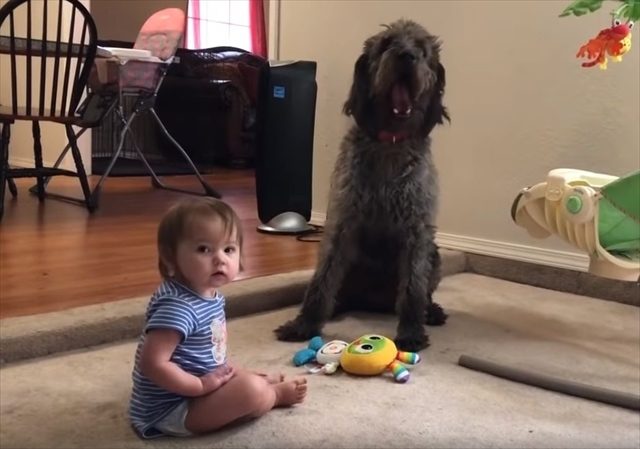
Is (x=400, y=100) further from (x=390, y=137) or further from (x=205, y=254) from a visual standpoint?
(x=205, y=254)

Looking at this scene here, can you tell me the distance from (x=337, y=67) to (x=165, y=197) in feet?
4.60

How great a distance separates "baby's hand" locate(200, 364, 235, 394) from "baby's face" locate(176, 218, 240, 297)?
0.58 ft

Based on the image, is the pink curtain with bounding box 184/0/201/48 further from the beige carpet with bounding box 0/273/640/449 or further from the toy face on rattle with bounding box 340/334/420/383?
the toy face on rattle with bounding box 340/334/420/383

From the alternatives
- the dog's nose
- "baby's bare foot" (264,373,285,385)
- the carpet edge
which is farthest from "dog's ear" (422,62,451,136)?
"baby's bare foot" (264,373,285,385)

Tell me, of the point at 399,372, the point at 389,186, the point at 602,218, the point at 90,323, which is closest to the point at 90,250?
the point at 90,323

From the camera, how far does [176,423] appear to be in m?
1.49

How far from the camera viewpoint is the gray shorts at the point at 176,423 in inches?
58.4

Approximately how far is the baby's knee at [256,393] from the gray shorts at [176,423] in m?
0.11

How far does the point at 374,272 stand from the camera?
2.39 m

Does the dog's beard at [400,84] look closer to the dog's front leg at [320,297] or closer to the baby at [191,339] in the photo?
the dog's front leg at [320,297]

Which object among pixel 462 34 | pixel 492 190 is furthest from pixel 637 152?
pixel 462 34

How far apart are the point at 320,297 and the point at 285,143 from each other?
1.35m

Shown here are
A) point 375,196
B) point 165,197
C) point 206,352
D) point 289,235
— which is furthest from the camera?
point 165,197

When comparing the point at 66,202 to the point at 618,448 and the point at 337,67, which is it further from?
the point at 618,448
